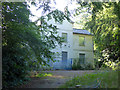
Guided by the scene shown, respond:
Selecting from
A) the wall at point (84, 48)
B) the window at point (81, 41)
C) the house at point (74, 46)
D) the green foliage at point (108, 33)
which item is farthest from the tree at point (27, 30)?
the window at point (81, 41)

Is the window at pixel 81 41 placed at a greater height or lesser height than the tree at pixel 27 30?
greater

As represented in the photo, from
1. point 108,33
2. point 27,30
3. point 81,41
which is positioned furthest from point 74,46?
point 27,30

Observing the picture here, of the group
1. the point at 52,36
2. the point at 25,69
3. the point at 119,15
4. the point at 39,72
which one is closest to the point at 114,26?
the point at 119,15

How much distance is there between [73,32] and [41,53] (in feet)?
50.3

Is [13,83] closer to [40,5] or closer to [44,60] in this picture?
[44,60]

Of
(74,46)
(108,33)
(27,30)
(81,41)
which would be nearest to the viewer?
(27,30)

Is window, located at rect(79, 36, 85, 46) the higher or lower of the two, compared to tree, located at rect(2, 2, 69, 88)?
higher

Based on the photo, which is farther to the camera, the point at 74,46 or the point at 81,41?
the point at 81,41

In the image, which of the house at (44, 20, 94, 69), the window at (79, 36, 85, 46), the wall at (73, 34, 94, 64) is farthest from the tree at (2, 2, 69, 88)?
the window at (79, 36, 85, 46)

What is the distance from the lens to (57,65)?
17.3m

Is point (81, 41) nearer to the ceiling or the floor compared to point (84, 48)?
nearer to the ceiling

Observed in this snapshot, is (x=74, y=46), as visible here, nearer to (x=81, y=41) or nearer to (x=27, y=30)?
(x=81, y=41)

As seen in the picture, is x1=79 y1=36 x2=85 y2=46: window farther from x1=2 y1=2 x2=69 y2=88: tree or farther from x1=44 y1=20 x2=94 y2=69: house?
x1=2 y1=2 x2=69 y2=88: tree

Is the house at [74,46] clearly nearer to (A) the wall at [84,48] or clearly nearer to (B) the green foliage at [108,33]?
(A) the wall at [84,48]
